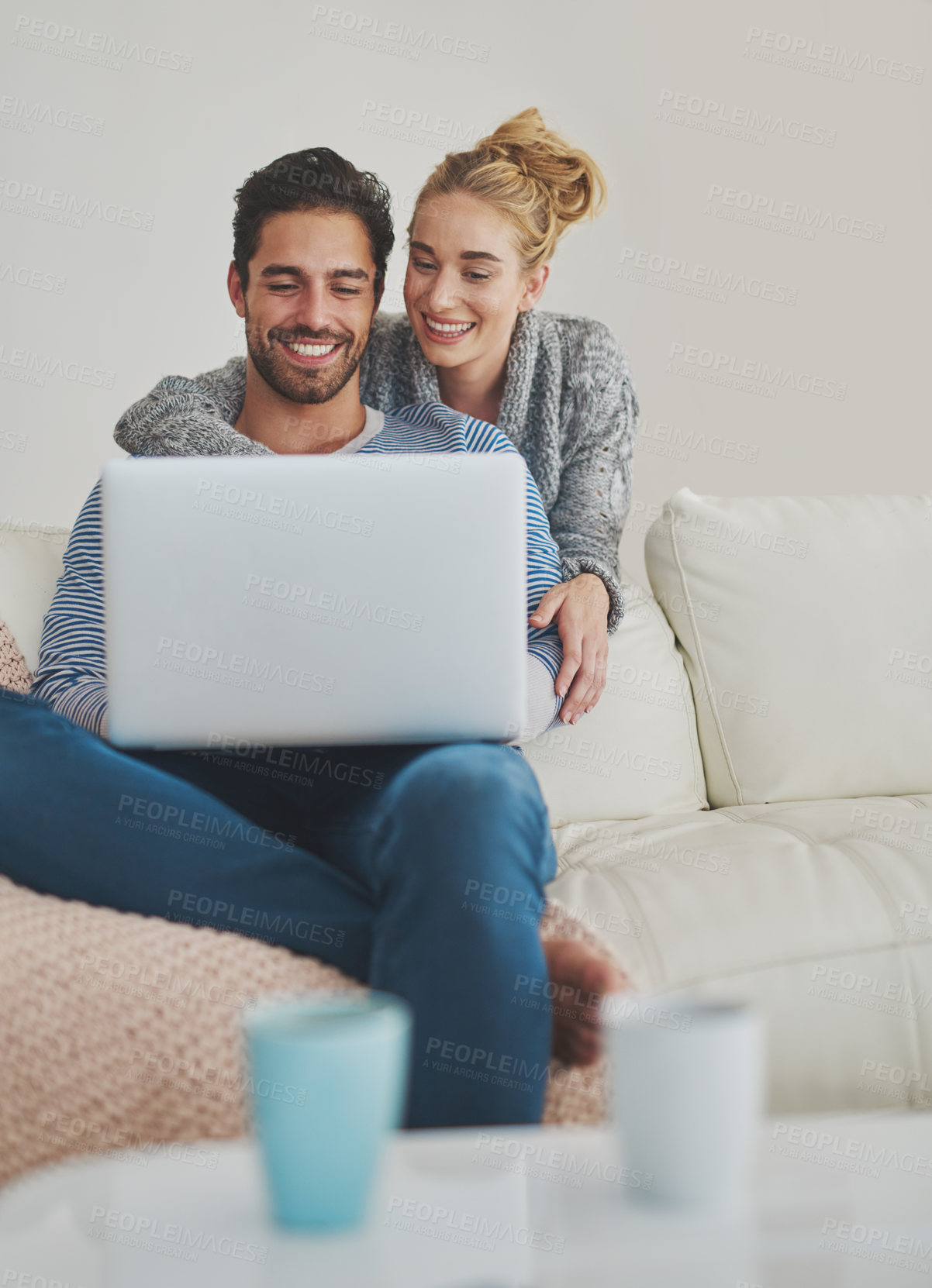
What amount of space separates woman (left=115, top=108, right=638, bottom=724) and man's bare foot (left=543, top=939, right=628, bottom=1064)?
1.03 metres

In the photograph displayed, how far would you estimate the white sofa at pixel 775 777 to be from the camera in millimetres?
1104

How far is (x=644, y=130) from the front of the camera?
291 centimetres

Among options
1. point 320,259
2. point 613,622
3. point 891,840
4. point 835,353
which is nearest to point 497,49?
point 835,353

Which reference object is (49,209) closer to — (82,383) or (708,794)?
(82,383)

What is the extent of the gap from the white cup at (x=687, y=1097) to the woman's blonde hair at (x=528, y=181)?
164cm
